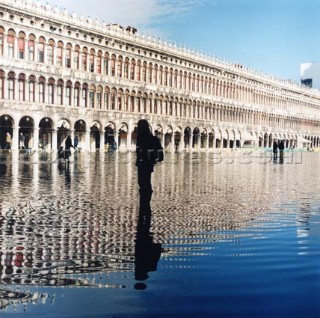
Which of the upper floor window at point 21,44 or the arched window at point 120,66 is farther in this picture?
the arched window at point 120,66

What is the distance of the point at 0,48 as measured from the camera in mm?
45844

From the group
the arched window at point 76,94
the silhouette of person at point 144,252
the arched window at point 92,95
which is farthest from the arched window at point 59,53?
the silhouette of person at point 144,252

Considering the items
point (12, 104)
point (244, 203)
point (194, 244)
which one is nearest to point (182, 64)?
point (12, 104)

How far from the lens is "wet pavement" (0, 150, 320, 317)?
4258 mm

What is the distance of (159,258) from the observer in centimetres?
597

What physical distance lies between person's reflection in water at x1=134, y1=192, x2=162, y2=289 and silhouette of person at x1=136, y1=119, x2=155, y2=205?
1.12 meters

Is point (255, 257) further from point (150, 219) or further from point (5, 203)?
point (5, 203)

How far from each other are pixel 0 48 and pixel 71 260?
43191 mm

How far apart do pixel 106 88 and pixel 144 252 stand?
53064mm

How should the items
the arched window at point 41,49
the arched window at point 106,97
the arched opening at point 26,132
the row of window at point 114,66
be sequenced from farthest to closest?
1. the arched window at point 106,97
2. the arched window at point 41,49
3. the arched opening at point 26,132
4. the row of window at point 114,66

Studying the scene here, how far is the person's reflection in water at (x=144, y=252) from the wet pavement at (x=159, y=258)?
1cm

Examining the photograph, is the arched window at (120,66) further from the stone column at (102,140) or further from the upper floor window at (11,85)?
the upper floor window at (11,85)

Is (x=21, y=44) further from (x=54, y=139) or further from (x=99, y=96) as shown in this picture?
(x=99, y=96)

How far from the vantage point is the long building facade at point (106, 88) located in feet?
157
